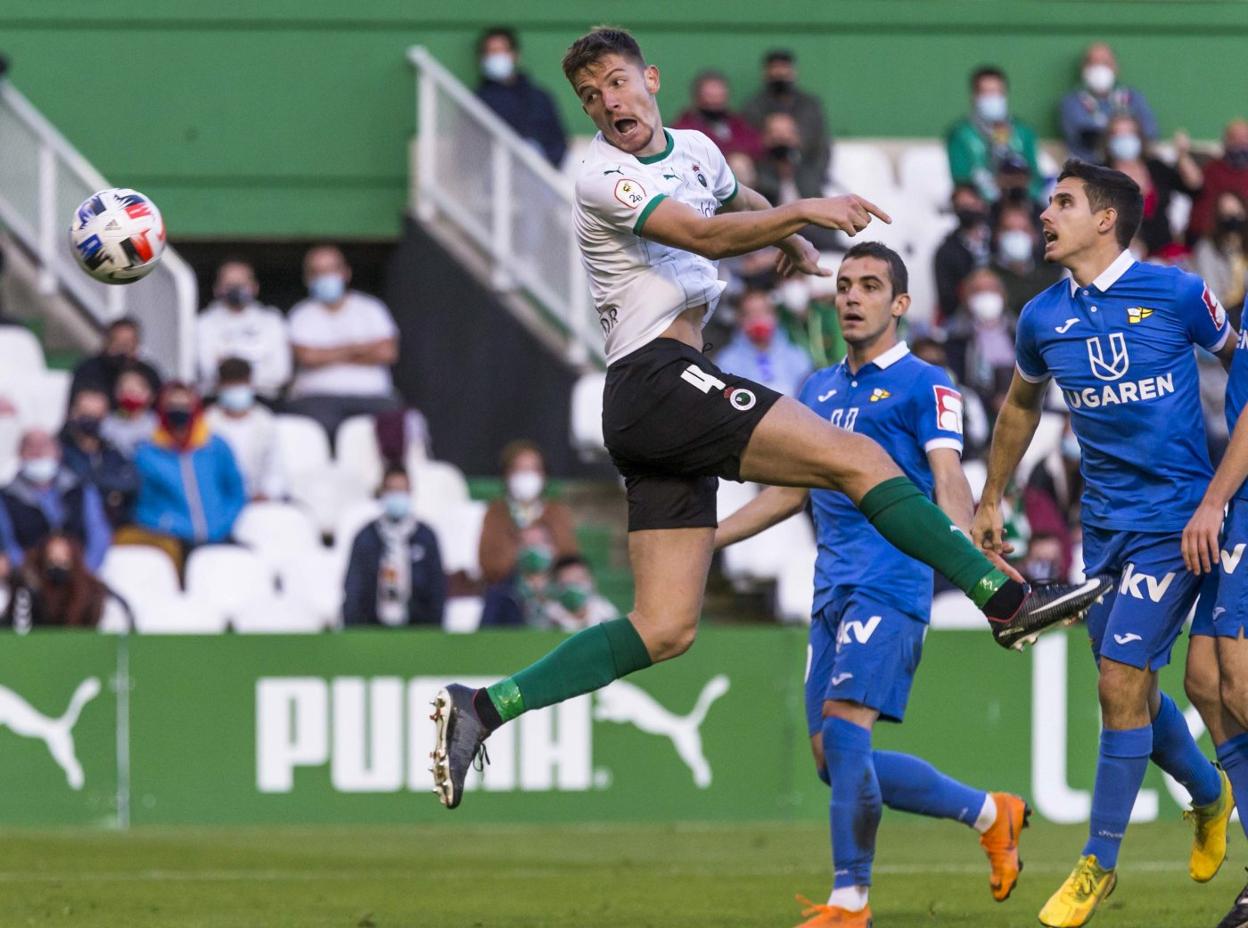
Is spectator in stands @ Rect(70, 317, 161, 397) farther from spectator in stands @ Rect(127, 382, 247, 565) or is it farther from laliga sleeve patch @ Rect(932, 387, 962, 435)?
laliga sleeve patch @ Rect(932, 387, 962, 435)

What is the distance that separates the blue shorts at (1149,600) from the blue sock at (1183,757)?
0.42 m

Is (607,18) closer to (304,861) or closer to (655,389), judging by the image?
(304,861)

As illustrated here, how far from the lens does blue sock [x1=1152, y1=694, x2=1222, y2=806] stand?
7.57 metres

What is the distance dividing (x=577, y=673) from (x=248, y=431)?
26.4 ft

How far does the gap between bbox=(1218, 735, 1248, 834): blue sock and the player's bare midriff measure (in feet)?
7.11

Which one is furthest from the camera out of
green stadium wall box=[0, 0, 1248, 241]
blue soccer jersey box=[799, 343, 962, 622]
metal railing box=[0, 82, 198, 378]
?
green stadium wall box=[0, 0, 1248, 241]

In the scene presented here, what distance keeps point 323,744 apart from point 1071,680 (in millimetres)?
4346

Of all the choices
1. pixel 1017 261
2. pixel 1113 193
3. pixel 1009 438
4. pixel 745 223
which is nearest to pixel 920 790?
pixel 1009 438

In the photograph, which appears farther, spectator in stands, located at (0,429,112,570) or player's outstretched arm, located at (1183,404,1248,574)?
spectator in stands, located at (0,429,112,570)

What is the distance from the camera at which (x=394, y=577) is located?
43.4 feet

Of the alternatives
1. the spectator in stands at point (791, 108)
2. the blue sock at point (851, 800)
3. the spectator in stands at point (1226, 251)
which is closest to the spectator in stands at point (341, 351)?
the spectator in stands at point (791, 108)

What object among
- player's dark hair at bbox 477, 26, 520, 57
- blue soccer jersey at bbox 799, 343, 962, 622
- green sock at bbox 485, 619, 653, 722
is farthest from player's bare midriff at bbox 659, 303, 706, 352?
player's dark hair at bbox 477, 26, 520, 57

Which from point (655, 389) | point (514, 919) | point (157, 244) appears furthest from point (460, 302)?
point (655, 389)

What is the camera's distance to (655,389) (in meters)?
6.73
